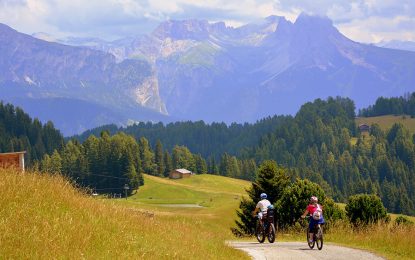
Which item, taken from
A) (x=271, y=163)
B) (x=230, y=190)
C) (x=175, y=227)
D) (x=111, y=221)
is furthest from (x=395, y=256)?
(x=230, y=190)

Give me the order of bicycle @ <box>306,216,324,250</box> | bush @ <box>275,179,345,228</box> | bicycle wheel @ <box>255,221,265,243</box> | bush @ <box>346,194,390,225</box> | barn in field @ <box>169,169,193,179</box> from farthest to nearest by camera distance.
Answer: barn in field @ <box>169,169,193,179</box> < bush @ <box>346,194,390,225</box> < bush @ <box>275,179,345,228</box> < bicycle wheel @ <box>255,221,265,243</box> < bicycle @ <box>306,216,324,250</box>

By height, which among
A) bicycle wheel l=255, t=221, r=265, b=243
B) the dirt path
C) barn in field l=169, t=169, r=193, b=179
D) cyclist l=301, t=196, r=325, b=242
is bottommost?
the dirt path

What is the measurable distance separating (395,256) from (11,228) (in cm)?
1365

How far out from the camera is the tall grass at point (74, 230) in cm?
1266

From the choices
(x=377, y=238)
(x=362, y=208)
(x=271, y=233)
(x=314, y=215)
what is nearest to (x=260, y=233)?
(x=271, y=233)

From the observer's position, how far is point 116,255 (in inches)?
530

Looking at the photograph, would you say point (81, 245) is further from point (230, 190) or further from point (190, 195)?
point (230, 190)

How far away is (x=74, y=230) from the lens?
1411cm

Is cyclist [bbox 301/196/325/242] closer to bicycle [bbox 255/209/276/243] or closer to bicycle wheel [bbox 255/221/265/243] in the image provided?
bicycle [bbox 255/209/276/243]

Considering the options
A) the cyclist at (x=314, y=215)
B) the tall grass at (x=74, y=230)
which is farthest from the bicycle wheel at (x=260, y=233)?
the tall grass at (x=74, y=230)

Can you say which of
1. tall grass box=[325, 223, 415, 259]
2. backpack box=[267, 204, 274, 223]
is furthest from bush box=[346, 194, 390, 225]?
backpack box=[267, 204, 274, 223]

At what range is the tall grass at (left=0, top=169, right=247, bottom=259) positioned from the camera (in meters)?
12.7

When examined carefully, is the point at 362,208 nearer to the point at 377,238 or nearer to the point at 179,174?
the point at 377,238

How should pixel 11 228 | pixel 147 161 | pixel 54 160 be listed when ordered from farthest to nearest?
pixel 147 161
pixel 54 160
pixel 11 228
